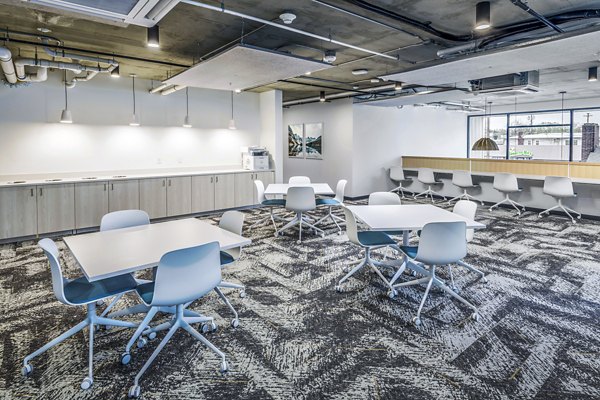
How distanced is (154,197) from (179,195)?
1.63 ft

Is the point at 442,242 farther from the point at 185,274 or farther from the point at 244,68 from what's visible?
the point at 244,68

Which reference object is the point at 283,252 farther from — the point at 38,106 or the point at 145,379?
the point at 38,106

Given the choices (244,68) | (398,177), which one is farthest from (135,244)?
(398,177)

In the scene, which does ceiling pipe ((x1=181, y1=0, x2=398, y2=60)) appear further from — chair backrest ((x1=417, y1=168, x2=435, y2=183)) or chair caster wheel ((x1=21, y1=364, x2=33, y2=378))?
chair backrest ((x1=417, y1=168, x2=435, y2=183))

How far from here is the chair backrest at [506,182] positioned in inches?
322

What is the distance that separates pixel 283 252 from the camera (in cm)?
527

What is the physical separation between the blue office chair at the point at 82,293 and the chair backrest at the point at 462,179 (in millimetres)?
8261

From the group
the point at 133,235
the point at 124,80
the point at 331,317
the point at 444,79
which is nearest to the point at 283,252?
the point at 331,317

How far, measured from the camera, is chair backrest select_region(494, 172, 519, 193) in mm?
8188

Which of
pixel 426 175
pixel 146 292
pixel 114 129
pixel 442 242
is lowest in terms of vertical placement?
pixel 146 292

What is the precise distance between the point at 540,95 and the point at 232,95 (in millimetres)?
8640

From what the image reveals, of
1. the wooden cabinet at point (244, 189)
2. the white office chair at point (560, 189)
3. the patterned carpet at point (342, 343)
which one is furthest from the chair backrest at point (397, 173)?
the patterned carpet at point (342, 343)

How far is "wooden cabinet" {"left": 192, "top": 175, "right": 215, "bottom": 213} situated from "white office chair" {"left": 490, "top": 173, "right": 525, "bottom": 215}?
6.26 meters

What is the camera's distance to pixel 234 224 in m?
3.54
